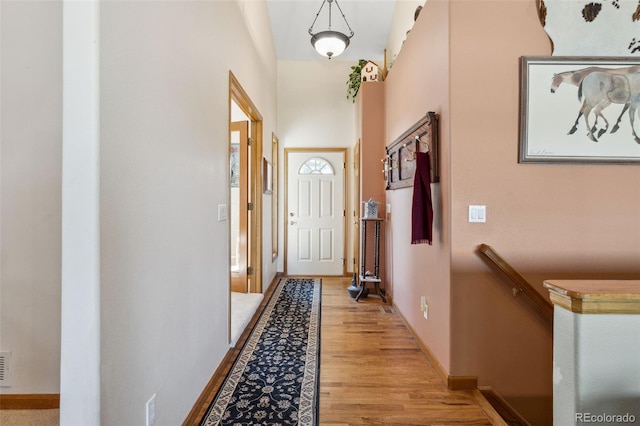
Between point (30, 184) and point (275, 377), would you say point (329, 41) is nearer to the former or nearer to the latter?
point (30, 184)

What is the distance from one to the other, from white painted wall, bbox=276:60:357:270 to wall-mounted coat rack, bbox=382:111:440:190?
1.46 meters

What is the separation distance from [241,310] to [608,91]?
3.42 m

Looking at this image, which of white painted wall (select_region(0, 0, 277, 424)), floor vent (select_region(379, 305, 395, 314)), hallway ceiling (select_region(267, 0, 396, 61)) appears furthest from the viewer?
hallway ceiling (select_region(267, 0, 396, 61))

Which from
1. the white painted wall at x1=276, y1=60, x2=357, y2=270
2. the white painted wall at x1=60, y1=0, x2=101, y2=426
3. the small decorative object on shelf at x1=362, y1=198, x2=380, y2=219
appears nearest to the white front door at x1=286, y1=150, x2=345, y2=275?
the white painted wall at x1=276, y1=60, x2=357, y2=270

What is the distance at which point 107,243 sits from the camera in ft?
3.36

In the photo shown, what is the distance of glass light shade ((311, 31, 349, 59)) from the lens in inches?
144

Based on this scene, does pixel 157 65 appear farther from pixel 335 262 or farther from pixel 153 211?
pixel 335 262

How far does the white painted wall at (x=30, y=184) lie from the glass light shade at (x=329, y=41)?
2.78m

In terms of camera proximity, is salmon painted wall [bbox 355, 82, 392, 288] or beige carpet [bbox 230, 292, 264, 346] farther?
salmon painted wall [bbox 355, 82, 392, 288]

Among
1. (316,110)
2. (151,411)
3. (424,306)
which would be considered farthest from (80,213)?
(316,110)

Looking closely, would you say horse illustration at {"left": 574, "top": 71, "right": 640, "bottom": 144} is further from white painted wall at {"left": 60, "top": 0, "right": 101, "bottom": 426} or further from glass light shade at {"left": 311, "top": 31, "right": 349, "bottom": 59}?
white painted wall at {"left": 60, "top": 0, "right": 101, "bottom": 426}

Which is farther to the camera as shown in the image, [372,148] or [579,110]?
[372,148]

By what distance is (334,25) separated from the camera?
4781 millimetres

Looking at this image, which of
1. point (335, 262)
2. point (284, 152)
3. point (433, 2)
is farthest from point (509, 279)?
point (284, 152)
